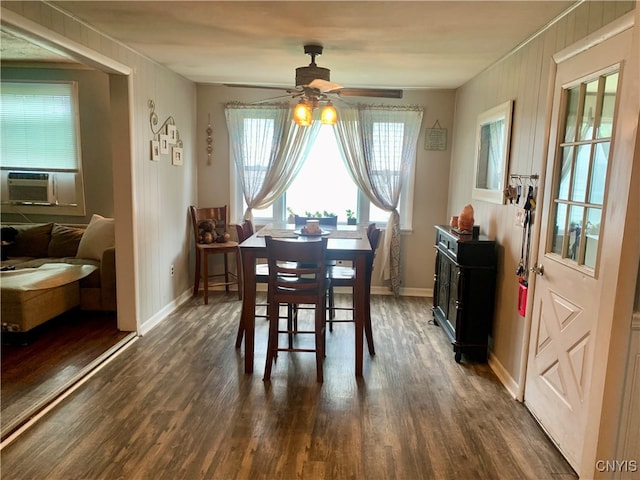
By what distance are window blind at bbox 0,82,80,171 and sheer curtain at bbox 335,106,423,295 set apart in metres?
2.96

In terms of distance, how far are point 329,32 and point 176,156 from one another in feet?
7.49

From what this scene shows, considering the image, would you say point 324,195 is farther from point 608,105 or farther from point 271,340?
point 608,105

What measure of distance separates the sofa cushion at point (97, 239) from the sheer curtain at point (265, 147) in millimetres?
1518

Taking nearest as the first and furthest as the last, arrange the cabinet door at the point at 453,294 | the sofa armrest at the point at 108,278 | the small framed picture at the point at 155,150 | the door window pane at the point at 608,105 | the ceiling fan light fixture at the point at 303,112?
the door window pane at the point at 608,105 < the ceiling fan light fixture at the point at 303,112 < the cabinet door at the point at 453,294 < the small framed picture at the point at 155,150 < the sofa armrest at the point at 108,278

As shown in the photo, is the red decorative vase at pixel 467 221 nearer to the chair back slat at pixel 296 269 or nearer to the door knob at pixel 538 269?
the door knob at pixel 538 269

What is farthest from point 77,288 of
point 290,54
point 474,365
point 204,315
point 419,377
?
point 474,365

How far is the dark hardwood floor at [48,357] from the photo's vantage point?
2.62 meters

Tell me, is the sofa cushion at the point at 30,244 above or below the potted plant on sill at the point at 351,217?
below

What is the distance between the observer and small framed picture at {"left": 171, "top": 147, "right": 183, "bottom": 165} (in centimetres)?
443

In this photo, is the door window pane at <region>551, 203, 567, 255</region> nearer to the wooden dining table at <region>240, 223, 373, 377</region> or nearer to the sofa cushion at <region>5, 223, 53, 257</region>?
the wooden dining table at <region>240, 223, 373, 377</region>

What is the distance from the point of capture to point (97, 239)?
437 cm

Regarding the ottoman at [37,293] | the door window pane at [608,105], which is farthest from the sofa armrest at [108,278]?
the door window pane at [608,105]

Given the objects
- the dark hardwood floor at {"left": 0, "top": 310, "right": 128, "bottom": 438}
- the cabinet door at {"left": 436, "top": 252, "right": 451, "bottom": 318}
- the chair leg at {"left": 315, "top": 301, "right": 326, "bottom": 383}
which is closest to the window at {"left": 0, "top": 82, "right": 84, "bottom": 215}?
the dark hardwood floor at {"left": 0, "top": 310, "right": 128, "bottom": 438}

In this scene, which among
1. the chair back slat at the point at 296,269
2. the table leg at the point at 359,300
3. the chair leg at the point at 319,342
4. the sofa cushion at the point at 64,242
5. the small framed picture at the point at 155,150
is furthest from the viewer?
the sofa cushion at the point at 64,242
